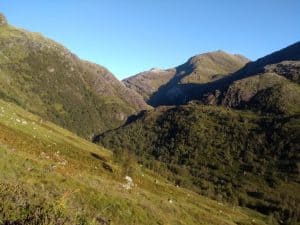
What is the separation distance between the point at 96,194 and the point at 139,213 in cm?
380

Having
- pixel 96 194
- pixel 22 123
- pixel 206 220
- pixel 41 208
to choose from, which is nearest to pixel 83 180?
pixel 96 194

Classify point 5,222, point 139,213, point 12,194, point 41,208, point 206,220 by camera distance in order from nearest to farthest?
point 5,222, point 41,208, point 12,194, point 139,213, point 206,220

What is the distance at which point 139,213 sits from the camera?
36344 millimetres

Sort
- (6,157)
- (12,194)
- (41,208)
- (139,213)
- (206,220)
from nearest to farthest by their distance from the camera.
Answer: (41,208) → (12,194) → (6,157) → (139,213) → (206,220)

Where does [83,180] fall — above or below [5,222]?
below

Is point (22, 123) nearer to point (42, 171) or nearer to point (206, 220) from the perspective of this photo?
point (206, 220)

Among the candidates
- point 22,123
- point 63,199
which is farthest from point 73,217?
point 22,123

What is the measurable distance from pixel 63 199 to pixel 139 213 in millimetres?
21993

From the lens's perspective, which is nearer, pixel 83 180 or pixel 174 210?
pixel 83 180

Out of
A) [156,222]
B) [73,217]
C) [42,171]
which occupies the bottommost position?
[156,222]

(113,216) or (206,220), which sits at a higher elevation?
(113,216)

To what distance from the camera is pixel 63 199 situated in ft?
49.4

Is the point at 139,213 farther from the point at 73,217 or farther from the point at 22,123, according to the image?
the point at 22,123

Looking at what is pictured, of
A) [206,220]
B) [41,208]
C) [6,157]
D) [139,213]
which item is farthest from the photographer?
[206,220]
